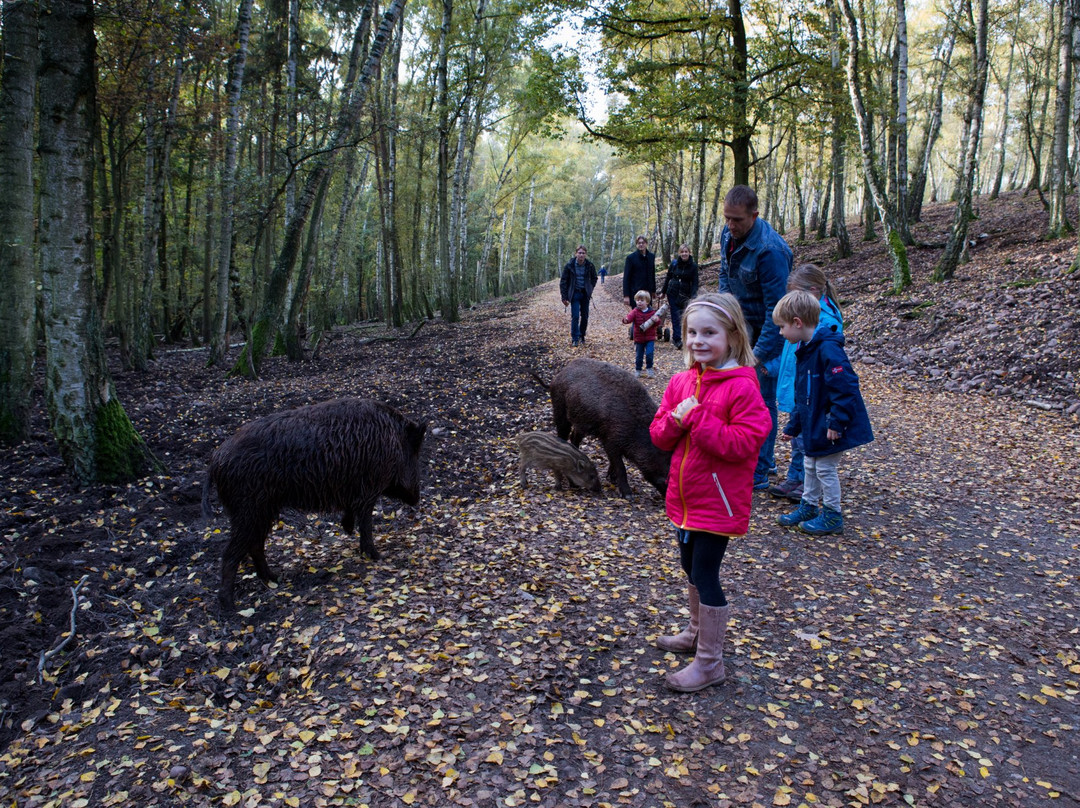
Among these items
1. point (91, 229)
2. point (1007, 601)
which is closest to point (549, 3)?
point (91, 229)

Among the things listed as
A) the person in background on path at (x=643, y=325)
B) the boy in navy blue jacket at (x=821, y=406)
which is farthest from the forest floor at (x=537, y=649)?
the person in background on path at (x=643, y=325)

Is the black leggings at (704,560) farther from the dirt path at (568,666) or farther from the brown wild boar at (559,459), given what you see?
the brown wild boar at (559,459)

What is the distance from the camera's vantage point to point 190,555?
4934 mm

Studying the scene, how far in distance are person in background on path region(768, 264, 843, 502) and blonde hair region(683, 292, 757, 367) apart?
7.82 ft

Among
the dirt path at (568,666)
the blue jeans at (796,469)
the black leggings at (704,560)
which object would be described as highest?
the black leggings at (704,560)

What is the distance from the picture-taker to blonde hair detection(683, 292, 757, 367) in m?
3.07

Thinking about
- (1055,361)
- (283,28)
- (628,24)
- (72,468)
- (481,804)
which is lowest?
(481,804)

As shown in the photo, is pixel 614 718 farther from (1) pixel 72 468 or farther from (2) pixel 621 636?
(1) pixel 72 468

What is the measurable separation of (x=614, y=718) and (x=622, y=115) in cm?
1537

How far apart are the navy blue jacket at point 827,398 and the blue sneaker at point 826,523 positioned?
567 millimetres

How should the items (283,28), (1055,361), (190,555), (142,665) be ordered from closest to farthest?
(142,665) → (190,555) → (1055,361) → (283,28)

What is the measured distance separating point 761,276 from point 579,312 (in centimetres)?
933

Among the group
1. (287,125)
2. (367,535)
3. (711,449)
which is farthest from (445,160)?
(711,449)

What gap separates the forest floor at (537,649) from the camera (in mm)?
2771
